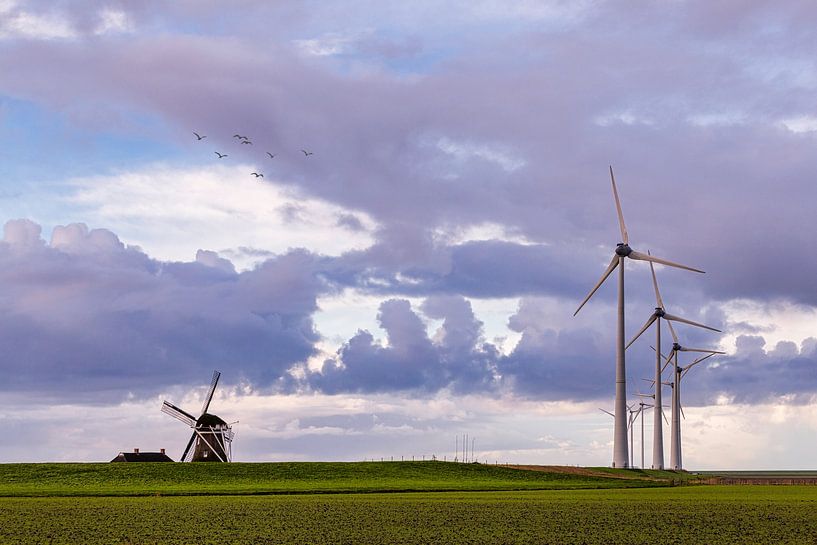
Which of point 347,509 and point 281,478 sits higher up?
point 281,478

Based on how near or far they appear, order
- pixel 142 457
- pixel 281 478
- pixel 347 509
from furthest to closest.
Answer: pixel 142 457
pixel 281 478
pixel 347 509

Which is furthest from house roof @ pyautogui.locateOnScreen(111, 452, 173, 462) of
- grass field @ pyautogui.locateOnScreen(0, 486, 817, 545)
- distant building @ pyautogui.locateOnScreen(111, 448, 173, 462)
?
grass field @ pyautogui.locateOnScreen(0, 486, 817, 545)

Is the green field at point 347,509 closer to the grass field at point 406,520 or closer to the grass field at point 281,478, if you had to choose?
the grass field at point 406,520

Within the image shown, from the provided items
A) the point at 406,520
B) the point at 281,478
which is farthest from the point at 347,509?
the point at 281,478

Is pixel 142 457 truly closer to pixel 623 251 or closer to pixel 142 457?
pixel 142 457

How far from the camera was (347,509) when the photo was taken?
79000mm

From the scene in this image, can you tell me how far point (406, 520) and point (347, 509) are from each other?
37.1 feet

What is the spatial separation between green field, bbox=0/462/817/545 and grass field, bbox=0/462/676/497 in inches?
9.5

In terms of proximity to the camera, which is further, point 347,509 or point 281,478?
point 281,478

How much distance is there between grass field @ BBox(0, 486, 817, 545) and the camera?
58000mm

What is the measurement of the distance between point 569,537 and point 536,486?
67.8 m

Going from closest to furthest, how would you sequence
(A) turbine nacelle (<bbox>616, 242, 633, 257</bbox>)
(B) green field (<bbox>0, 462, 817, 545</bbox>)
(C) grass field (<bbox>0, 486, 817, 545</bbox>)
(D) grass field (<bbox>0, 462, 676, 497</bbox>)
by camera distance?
(C) grass field (<bbox>0, 486, 817, 545</bbox>)
(B) green field (<bbox>0, 462, 817, 545</bbox>)
(D) grass field (<bbox>0, 462, 676, 497</bbox>)
(A) turbine nacelle (<bbox>616, 242, 633, 257</bbox>)

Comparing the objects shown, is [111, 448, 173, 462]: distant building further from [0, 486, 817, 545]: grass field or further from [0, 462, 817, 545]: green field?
[0, 486, 817, 545]: grass field

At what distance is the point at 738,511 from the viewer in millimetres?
79688
